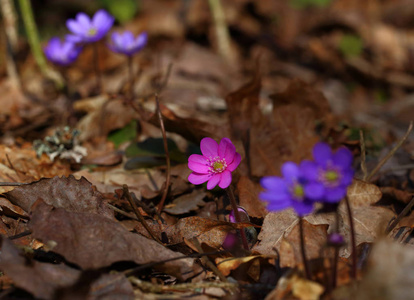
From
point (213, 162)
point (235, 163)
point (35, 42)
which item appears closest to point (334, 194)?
point (235, 163)

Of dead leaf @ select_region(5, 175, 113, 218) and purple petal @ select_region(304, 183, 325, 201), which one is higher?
purple petal @ select_region(304, 183, 325, 201)

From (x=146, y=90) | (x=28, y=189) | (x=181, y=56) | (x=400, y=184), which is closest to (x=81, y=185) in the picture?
(x=28, y=189)

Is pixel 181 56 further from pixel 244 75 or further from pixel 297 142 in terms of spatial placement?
pixel 297 142

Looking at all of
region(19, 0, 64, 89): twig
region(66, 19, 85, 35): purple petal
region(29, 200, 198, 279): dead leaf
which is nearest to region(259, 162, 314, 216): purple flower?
region(29, 200, 198, 279): dead leaf

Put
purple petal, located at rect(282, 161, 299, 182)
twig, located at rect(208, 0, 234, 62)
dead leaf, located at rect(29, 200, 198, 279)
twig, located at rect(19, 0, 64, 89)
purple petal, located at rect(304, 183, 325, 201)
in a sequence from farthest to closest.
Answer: twig, located at rect(208, 0, 234, 62) < twig, located at rect(19, 0, 64, 89) < dead leaf, located at rect(29, 200, 198, 279) < purple petal, located at rect(282, 161, 299, 182) < purple petal, located at rect(304, 183, 325, 201)

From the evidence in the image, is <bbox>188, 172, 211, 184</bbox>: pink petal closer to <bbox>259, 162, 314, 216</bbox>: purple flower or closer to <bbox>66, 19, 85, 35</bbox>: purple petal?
<bbox>259, 162, 314, 216</bbox>: purple flower

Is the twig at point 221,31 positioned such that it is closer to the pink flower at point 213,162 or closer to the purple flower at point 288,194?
the pink flower at point 213,162

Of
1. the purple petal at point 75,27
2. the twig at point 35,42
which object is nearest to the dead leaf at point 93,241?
the purple petal at point 75,27
